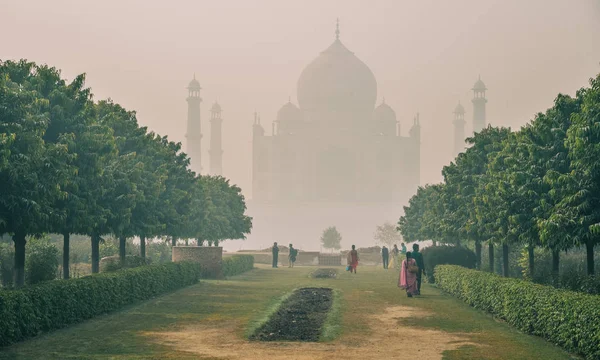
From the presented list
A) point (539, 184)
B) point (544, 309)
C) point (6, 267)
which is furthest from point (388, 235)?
point (544, 309)

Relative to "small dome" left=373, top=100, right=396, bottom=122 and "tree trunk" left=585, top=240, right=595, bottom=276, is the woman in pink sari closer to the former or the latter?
"tree trunk" left=585, top=240, right=595, bottom=276

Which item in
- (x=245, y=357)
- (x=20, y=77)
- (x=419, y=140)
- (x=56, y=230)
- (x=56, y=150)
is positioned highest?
(x=419, y=140)

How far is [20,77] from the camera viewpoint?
22.6 m

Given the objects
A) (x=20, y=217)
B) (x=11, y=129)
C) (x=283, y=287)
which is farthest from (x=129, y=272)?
(x=283, y=287)

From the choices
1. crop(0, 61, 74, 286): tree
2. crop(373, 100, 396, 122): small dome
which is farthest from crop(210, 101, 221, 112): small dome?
crop(0, 61, 74, 286): tree

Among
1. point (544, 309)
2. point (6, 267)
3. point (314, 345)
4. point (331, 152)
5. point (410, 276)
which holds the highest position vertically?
point (331, 152)

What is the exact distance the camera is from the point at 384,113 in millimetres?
138375

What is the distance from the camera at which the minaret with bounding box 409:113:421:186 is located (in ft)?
460

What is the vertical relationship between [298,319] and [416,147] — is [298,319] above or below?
below

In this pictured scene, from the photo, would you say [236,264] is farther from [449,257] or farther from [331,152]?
[331,152]

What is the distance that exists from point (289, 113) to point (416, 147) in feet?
76.0

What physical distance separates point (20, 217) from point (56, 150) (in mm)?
1890

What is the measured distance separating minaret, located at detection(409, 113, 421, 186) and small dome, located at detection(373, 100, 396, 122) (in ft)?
15.2

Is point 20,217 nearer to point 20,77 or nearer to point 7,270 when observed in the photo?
point 20,77
